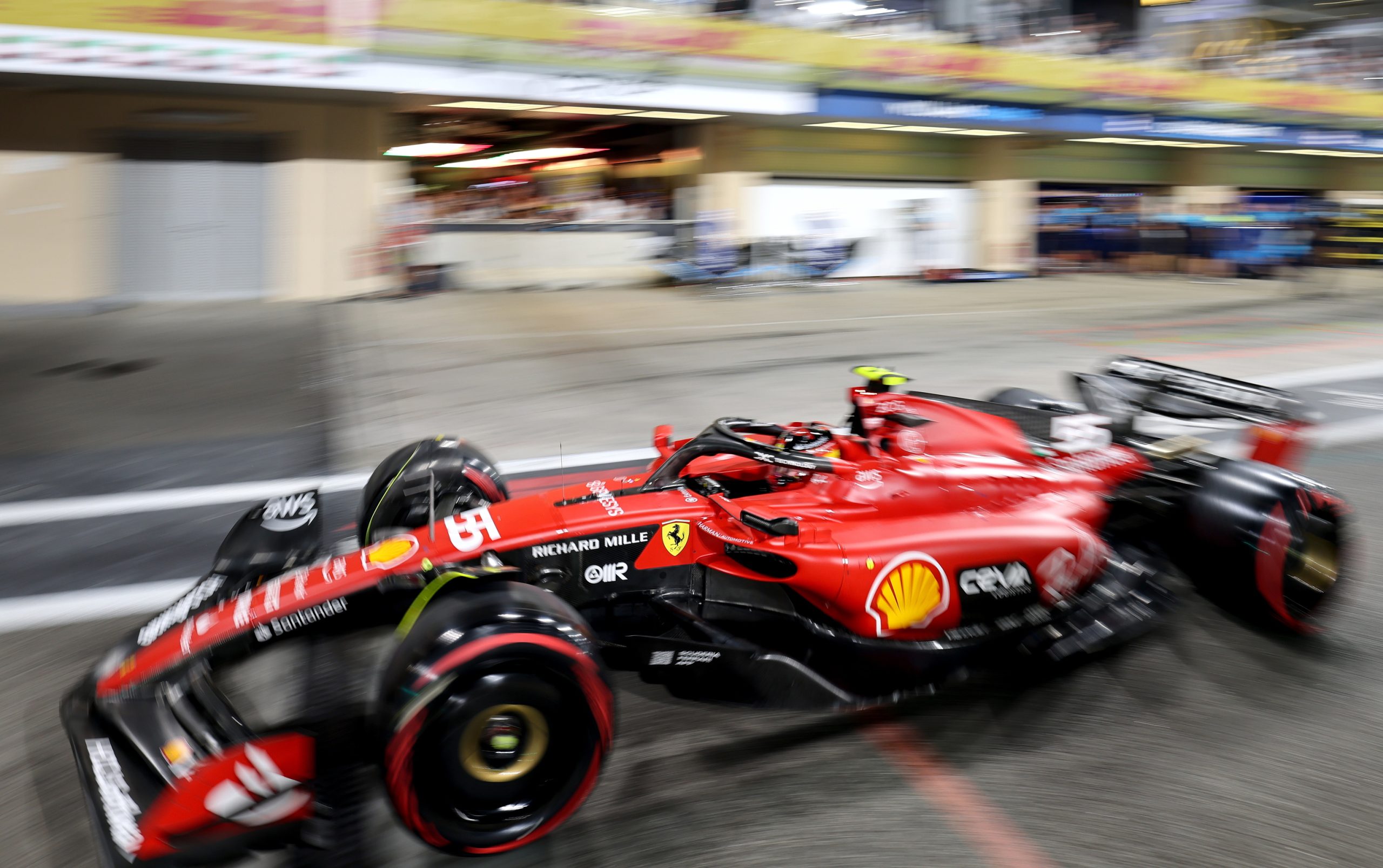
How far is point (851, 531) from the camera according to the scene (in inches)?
127

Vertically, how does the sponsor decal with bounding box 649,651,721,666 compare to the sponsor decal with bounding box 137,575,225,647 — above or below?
below

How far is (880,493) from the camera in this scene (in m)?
3.38

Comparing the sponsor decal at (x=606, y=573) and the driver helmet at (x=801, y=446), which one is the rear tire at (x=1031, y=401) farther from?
the sponsor decal at (x=606, y=573)

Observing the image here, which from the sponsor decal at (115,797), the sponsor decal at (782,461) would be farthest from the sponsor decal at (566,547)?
the sponsor decal at (115,797)

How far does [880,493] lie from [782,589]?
0.53m

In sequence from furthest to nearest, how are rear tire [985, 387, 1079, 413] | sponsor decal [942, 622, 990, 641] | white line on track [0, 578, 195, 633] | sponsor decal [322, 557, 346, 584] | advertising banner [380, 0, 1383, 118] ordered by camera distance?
1. advertising banner [380, 0, 1383, 118]
2. rear tire [985, 387, 1079, 413]
3. white line on track [0, 578, 195, 633]
4. sponsor decal [942, 622, 990, 641]
5. sponsor decal [322, 557, 346, 584]

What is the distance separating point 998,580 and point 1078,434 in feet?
3.35

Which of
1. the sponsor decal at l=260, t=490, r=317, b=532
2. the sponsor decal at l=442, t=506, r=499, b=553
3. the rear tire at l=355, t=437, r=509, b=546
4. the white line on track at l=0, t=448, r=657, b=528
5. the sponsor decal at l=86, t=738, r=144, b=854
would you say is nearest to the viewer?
the sponsor decal at l=86, t=738, r=144, b=854

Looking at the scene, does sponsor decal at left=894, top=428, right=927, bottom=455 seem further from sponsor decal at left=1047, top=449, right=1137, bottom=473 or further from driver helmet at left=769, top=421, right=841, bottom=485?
sponsor decal at left=1047, top=449, right=1137, bottom=473

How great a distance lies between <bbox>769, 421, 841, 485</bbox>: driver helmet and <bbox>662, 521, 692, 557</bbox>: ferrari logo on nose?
1.97 ft

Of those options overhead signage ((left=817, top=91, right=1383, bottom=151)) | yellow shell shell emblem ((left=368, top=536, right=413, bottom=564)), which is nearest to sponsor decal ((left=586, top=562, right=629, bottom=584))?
yellow shell shell emblem ((left=368, top=536, right=413, bottom=564))

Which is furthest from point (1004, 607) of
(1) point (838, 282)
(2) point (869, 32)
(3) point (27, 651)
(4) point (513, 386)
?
(2) point (869, 32)

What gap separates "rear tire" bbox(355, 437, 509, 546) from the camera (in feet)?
12.4

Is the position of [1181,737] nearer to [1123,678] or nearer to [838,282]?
[1123,678]
